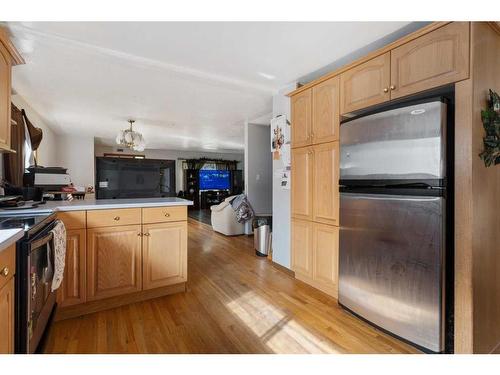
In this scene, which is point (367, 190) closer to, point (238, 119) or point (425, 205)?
point (425, 205)

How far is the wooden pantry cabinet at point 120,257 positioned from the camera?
5.94 feet

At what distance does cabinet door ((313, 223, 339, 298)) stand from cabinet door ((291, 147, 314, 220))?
0.22 metres

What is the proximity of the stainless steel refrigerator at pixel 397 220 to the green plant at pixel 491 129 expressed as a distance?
248 mm

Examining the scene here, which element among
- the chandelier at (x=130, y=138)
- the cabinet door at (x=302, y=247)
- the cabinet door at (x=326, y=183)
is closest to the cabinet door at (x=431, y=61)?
the cabinet door at (x=326, y=183)

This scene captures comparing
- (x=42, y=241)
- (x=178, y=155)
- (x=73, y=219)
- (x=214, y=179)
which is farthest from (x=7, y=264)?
(x=214, y=179)

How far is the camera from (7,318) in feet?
3.30

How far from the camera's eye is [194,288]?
2375mm

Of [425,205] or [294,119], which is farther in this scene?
[294,119]

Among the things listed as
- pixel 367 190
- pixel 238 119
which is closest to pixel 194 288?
pixel 367 190

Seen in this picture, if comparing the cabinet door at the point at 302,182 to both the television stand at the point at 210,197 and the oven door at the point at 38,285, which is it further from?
→ the television stand at the point at 210,197

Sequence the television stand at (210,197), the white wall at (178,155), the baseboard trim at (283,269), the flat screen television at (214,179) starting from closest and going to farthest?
the baseboard trim at (283,269)
the white wall at (178,155)
the television stand at (210,197)
the flat screen television at (214,179)

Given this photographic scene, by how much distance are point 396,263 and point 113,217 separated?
2.13 meters

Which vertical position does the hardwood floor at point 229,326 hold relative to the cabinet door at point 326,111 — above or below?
below
